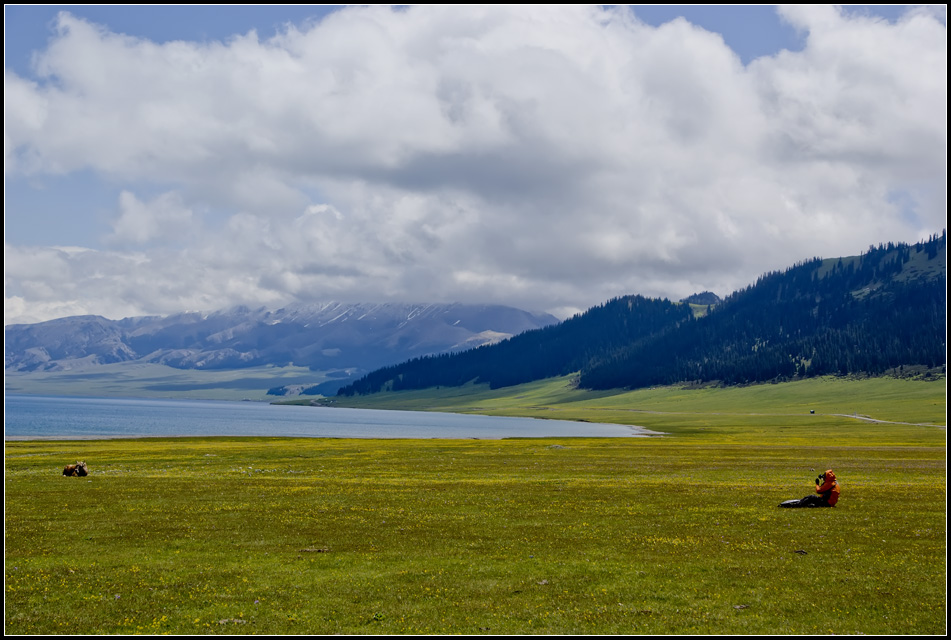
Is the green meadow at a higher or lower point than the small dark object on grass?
lower

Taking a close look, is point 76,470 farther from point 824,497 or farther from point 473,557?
point 824,497

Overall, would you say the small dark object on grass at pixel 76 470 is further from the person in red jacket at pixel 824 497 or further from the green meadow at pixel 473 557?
the person in red jacket at pixel 824 497

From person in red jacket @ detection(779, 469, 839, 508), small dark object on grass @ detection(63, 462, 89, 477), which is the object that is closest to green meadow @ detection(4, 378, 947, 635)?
person in red jacket @ detection(779, 469, 839, 508)

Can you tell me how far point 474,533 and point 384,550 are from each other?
479 cm

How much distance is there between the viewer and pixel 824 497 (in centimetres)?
3672

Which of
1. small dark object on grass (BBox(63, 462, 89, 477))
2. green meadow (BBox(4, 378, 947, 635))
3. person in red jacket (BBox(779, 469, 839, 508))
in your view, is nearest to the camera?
green meadow (BBox(4, 378, 947, 635))

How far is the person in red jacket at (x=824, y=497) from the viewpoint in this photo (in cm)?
3641

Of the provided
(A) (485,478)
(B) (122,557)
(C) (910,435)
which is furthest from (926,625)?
(C) (910,435)

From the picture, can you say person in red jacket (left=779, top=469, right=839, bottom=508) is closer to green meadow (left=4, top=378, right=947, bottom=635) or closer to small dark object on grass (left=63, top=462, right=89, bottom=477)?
green meadow (left=4, top=378, right=947, bottom=635)

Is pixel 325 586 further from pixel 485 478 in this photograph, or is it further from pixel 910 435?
pixel 910 435

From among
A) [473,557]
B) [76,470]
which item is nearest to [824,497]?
[473,557]

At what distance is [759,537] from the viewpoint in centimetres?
2897

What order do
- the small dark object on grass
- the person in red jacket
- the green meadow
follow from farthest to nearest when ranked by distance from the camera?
the small dark object on grass
the person in red jacket
the green meadow

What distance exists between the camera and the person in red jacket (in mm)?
36406
